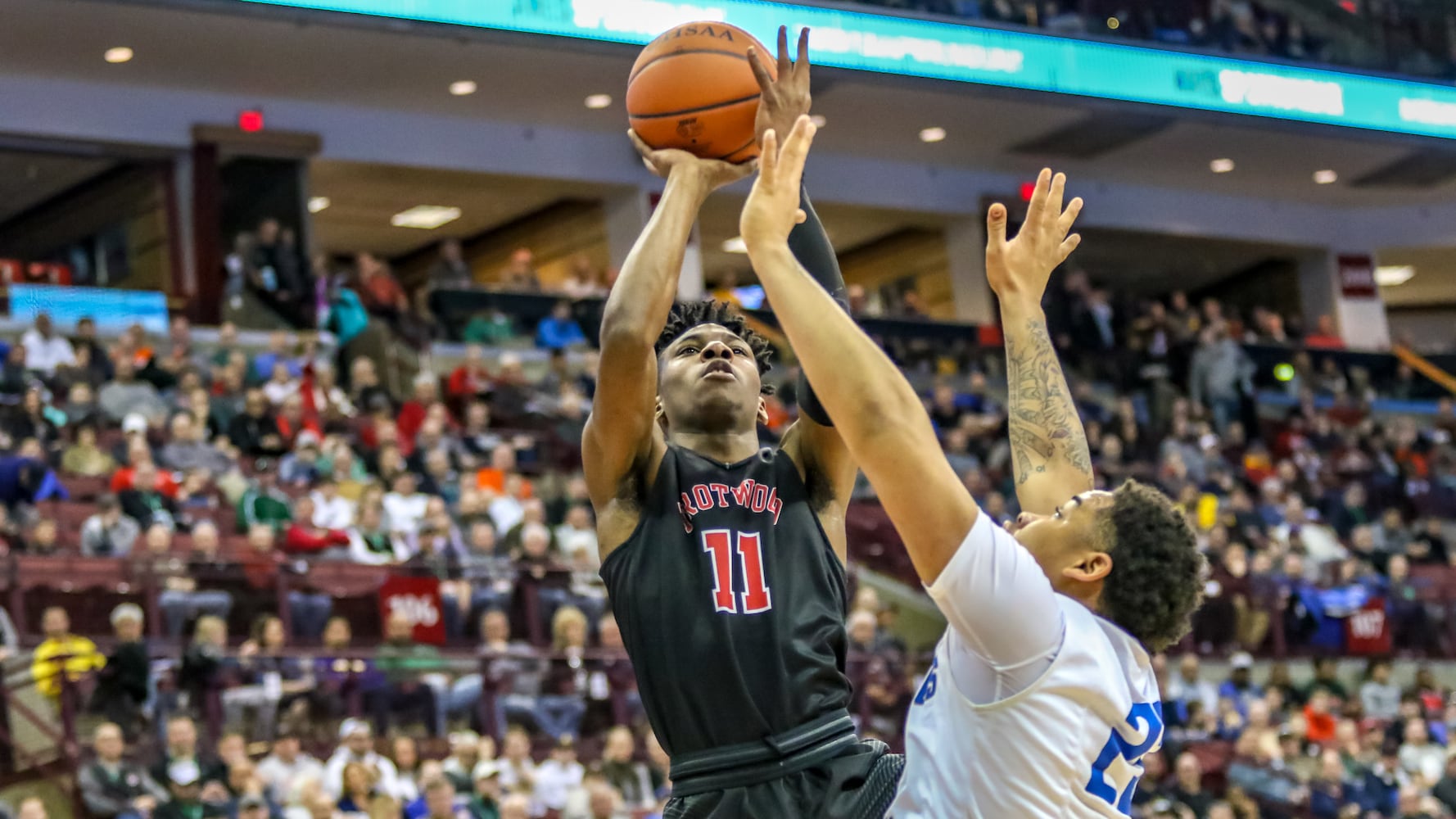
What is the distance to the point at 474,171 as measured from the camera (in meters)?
22.6

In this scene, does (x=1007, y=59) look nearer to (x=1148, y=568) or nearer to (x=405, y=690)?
(x=405, y=690)

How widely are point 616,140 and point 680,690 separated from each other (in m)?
19.7

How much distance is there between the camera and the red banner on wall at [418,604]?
12.4 meters

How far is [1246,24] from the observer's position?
2364 centimetres

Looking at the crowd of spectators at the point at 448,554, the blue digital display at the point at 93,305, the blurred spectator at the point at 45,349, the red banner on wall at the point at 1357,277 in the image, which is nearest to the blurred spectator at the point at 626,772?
the crowd of spectators at the point at 448,554

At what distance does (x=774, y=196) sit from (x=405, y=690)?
8991mm

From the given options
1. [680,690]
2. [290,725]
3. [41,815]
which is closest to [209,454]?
[290,725]

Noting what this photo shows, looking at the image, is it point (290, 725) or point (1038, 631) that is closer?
point (1038, 631)

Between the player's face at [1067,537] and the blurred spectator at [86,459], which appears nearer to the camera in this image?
the player's face at [1067,537]

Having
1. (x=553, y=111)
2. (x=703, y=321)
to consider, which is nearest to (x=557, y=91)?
(x=553, y=111)

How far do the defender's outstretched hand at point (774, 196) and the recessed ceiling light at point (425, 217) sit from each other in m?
21.7

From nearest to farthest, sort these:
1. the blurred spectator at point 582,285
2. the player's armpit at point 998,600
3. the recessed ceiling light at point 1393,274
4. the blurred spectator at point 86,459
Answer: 1. the player's armpit at point 998,600
2. the blurred spectator at point 86,459
3. the blurred spectator at point 582,285
4. the recessed ceiling light at point 1393,274

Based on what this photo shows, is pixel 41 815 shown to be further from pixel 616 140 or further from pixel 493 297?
pixel 616 140

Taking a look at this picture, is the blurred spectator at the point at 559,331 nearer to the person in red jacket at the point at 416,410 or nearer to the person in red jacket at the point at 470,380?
the person in red jacket at the point at 470,380
